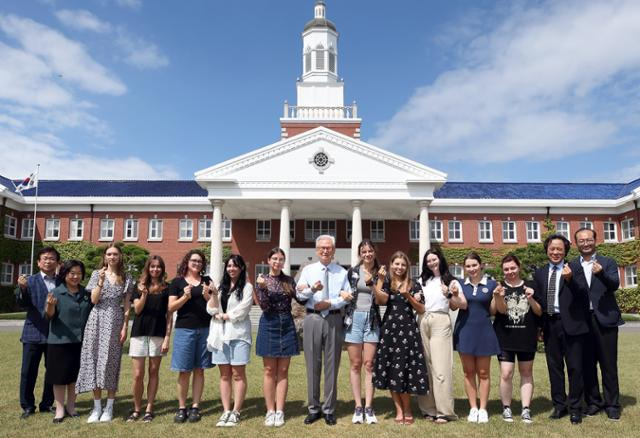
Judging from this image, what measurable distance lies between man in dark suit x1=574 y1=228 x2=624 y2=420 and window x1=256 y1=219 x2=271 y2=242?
2655 centimetres

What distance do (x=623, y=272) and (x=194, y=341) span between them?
3315cm

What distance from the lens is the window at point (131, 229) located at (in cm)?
3259

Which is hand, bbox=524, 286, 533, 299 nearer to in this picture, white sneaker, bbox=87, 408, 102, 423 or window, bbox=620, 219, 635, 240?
white sneaker, bbox=87, 408, 102, 423

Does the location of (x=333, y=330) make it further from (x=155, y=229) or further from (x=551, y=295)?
(x=155, y=229)

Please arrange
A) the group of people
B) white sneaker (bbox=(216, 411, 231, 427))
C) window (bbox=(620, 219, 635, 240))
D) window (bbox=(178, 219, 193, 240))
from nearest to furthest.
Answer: white sneaker (bbox=(216, 411, 231, 427)), the group of people, window (bbox=(620, 219, 635, 240)), window (bbox=(178, 219, 193, 240))

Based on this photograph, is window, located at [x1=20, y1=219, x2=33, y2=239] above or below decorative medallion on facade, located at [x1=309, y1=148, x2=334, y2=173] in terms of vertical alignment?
below

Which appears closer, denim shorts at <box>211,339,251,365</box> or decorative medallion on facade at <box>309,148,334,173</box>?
denim shorts at <box>211,339,251,365</box>

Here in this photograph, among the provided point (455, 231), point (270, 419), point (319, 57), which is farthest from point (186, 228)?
point (270, 419)

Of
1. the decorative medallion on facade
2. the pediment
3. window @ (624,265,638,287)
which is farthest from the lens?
window @ (624,265,638,287)

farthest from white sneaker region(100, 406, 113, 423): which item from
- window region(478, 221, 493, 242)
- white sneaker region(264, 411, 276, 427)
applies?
window region(478, 221, 493, 242)

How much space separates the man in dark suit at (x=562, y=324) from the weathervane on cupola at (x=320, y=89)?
2798 centimetres

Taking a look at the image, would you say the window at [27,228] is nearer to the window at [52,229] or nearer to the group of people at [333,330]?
the window at [52,229]

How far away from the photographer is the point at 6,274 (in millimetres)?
31656

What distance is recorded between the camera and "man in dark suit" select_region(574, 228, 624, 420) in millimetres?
6527
